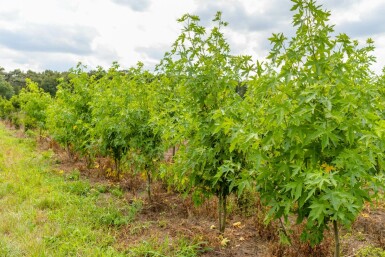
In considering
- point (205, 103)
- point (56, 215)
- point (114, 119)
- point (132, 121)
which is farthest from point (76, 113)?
point (205, 103)

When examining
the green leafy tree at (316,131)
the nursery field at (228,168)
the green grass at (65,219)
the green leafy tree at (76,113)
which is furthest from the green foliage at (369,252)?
the green leafy tree at (76,113)

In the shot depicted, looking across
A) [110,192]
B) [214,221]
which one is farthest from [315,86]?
→ [110,192]

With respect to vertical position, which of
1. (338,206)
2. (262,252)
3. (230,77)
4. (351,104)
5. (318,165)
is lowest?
(262,252)

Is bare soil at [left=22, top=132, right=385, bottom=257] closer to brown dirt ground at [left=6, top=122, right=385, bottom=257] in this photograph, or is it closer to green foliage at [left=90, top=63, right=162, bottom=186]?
brown dirt ground at [left=6, top=122, right=385, bottom=257]

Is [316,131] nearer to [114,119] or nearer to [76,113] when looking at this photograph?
[114,119]

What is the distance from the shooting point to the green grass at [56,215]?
4.74 metres

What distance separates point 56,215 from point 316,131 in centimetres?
483

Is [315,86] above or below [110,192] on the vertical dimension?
above

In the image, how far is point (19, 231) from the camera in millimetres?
5277

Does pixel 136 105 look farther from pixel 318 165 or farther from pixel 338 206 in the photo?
pixel 338 206

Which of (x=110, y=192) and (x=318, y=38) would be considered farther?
(x=110, y=192)

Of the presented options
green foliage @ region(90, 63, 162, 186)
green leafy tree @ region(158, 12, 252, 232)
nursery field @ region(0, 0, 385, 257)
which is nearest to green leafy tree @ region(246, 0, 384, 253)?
nursery field @ region(0, 0, 385, 257)

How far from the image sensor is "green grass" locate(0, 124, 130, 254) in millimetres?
4738

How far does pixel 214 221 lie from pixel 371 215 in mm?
2932
